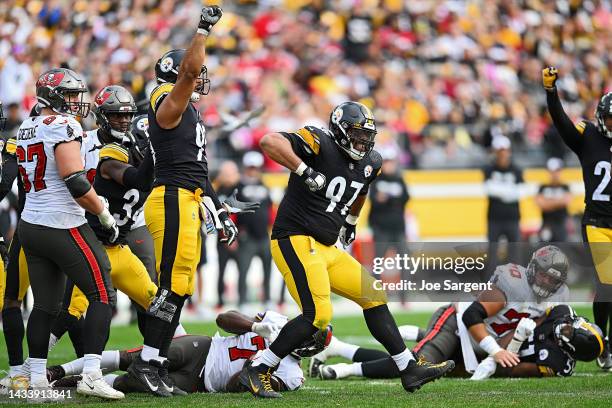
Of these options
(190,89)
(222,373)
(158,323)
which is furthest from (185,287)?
(190,89)

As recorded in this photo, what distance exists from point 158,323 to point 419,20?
14.1 meters

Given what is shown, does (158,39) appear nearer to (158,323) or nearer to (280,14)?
(280,14)

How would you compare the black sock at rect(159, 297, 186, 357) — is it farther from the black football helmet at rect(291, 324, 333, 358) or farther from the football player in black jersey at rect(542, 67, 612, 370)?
the football player in black jersey at rect(542, 67, 612, 370)

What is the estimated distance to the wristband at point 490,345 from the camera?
6.89 metres

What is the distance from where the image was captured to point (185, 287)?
601 cm

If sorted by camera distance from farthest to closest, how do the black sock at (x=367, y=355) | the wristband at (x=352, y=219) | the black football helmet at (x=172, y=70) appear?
the black sock at (x=367, y=355) < the wristband at (x=352, y=219) < the black football helmet at (x=172, y=70)

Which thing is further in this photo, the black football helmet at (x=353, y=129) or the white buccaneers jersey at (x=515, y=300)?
the white buccaneers jersey at (x=515, y=300)

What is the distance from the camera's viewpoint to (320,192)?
6.12m

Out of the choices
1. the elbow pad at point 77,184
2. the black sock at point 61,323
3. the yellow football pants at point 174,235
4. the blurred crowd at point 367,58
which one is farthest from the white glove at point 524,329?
the blurred crowd at point 367,58

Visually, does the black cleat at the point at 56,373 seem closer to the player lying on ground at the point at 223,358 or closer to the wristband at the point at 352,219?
the player lying on ground at the point at 223,358

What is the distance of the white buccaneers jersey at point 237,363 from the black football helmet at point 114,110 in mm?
1500

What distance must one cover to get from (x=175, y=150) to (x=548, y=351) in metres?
2.94

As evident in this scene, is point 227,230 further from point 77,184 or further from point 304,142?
point 77,184

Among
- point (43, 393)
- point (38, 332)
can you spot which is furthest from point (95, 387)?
point (38, 332)
